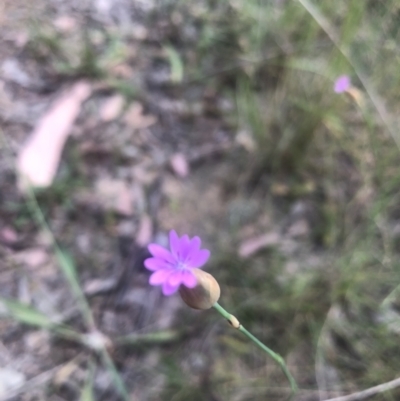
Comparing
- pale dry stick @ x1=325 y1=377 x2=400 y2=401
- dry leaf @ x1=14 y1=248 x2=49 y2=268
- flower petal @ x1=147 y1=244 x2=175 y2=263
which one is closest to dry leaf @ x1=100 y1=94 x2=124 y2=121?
dry leaf @ x1=14 y1=248 x2=49 y2=268

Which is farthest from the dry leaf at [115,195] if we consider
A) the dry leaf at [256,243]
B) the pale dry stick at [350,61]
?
the pale dry stick at [350,61]

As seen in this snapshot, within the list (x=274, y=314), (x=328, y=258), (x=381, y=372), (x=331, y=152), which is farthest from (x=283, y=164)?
(x=381, y=372)

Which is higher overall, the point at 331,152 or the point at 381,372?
the point at 331,152

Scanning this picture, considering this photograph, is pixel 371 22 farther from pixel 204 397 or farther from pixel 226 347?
pixel 204 397

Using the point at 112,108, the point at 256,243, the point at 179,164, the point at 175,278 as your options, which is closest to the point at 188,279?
the point at 175,278

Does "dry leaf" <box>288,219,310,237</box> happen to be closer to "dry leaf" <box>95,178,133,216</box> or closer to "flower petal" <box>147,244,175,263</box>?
"dry leaf" <box>95,178,133,216</box>

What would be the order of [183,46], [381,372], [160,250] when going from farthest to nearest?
[183,46], [381,372], [160,250]

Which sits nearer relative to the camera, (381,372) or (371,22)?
(381,372)

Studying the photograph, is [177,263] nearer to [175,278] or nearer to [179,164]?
[175,278]
